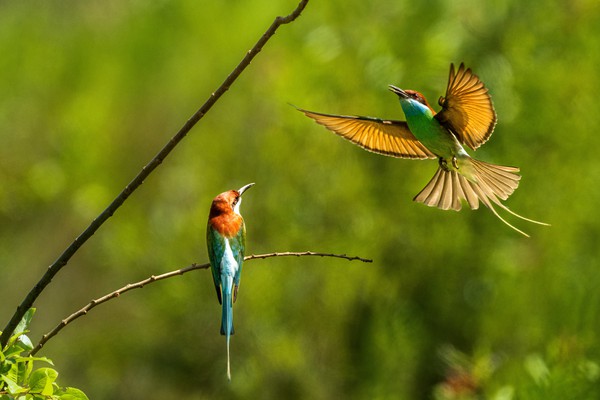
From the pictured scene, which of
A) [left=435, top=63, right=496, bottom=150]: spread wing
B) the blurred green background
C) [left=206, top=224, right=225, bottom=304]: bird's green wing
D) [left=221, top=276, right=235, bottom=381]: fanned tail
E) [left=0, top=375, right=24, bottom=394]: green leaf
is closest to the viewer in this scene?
[left=0, top=375, right=24, bottom=394]: green leaf

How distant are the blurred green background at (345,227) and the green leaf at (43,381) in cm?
383

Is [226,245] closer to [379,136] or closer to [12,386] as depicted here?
[379,136]

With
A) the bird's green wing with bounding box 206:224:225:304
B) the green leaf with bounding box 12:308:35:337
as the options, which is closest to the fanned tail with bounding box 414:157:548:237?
the bird's green wing with bounding box 206:224:225:304

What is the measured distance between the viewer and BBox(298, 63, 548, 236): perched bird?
2020 mm

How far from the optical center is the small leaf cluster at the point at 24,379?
5.24 feet

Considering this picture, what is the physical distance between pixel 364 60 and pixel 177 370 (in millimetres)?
2174

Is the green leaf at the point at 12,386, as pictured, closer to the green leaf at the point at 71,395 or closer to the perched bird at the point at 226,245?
the green leaf at the point at 71,395

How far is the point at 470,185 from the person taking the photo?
2217 mm

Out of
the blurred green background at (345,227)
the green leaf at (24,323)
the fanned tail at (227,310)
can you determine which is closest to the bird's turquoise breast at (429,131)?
the fanned tail at (227,310)

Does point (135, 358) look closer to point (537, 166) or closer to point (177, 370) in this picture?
point (177, 370)

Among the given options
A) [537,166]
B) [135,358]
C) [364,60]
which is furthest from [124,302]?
[537,166]

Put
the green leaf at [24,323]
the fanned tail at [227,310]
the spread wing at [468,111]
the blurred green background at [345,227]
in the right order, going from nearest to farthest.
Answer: the green leaf at [24,323] < the spread wing at [468,111] < the fanned tail at [227,310] < the blurred green background at [345,227]

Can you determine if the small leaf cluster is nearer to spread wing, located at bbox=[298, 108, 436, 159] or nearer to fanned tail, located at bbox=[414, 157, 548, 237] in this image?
fanned tail, located at bbox=[414, 157, 548, 237]

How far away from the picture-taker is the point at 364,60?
6352mm
